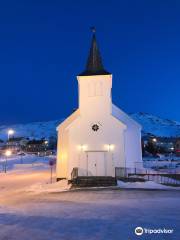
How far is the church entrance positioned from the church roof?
8140 millimetres

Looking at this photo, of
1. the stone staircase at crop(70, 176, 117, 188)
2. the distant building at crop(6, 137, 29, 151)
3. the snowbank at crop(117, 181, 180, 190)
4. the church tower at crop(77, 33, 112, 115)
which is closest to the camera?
the snowbank at crop(117, 181, 180, 190)

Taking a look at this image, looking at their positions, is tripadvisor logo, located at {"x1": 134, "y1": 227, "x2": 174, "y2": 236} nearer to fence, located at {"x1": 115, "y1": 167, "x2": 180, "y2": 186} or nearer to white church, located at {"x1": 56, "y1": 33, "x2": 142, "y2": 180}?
fence, located at {"x1": 115, "y1": 167, "x2": 180, "y2": 186}

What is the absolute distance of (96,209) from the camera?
15.3m

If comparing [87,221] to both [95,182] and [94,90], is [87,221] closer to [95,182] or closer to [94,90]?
[95,182]

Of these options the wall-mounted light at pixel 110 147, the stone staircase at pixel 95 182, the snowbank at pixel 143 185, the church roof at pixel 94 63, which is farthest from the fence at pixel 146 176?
the church roof at pixel 94 63

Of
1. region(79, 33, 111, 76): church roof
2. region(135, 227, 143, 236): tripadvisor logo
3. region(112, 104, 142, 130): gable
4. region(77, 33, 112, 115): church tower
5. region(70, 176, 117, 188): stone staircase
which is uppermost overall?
region(79, 33, 111, 76): church roof

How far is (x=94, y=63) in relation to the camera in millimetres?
35406

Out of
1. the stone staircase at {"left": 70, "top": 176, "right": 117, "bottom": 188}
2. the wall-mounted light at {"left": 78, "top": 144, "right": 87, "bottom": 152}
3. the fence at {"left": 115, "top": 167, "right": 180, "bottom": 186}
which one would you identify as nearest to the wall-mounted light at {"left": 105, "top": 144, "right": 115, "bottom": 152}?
the fence at {"left": 115, "top": 167, "right": 180, "bottom": 186}

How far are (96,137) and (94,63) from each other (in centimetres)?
801

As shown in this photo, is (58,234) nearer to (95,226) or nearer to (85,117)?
(95,226)

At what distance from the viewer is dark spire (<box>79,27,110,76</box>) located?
3466cm

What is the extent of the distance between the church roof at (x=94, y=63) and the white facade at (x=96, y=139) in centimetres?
60

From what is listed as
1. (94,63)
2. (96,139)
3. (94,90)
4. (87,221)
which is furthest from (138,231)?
(94,63)

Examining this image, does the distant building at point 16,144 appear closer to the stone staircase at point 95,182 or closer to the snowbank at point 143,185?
the stone staircase at point 95,182
